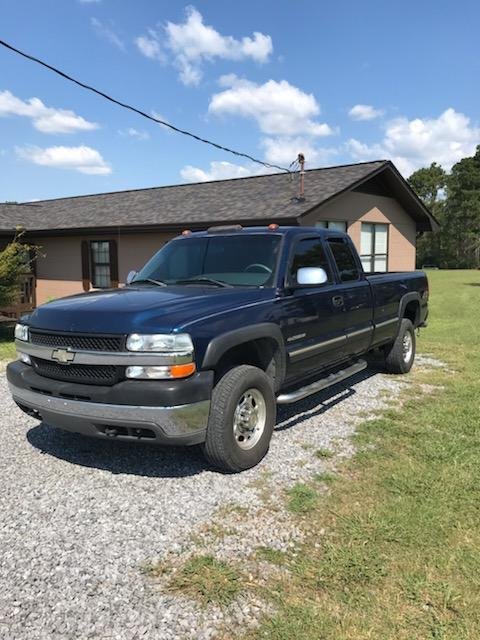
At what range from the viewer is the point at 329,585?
2.86m

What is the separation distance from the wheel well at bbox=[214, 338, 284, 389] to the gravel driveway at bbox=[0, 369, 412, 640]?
72 centimetres

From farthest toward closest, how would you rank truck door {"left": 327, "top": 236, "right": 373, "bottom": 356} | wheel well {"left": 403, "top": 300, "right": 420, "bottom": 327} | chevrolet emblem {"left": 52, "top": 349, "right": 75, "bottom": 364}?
wheel well {"left": 403, "top": 300, "right": 420, "bottom": 327}
truck door {"left": 327, "top": 236, "right": 373, "bottom": 356}
chevrolet emblem {"left": 52, "top": 349, "right": 75, "bottom": 364}

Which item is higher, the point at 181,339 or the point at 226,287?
the point at 226,287

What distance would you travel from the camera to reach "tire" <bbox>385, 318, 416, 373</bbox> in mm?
7500

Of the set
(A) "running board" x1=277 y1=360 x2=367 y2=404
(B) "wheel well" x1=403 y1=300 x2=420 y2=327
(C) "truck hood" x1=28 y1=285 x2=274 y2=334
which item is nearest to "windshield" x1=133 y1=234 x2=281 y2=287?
(C) "truck hood" x1=28 y1=285 x2=274 y2=334

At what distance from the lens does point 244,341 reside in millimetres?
4156

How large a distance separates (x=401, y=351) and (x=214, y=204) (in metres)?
8.97

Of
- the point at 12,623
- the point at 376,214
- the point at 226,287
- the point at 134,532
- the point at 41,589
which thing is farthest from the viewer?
the point at 376,214

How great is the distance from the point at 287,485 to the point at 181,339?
142 centimetres

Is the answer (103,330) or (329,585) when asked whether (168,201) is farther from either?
(329,585)

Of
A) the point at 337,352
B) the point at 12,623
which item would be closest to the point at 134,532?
the point at 12,623

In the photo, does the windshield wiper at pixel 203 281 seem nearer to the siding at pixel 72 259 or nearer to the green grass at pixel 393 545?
the green grass at pixel 393 545

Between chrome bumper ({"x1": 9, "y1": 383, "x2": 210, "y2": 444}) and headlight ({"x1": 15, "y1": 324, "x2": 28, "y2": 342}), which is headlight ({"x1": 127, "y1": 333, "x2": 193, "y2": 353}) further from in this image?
headlight ({"x1": 15, "y1": 324, "x2": 28, "y2": 342})

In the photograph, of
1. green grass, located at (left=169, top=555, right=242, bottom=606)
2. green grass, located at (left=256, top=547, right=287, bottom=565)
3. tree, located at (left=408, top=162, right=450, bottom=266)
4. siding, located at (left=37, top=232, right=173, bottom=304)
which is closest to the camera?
green grass, located at (left=169, top=555, right=242, bottom=606)
